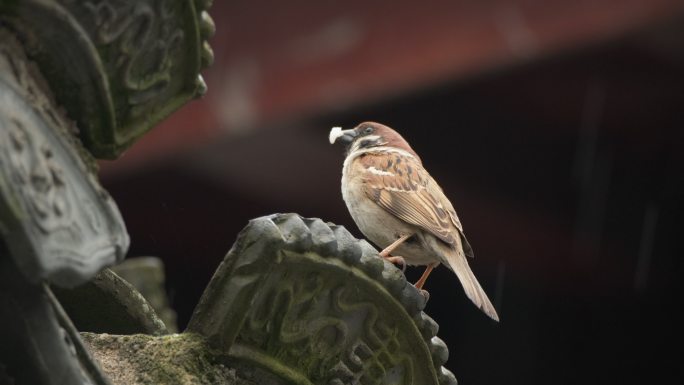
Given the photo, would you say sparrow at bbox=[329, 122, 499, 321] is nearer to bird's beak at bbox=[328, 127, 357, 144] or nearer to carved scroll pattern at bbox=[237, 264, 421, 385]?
bird's beak at bbox=[328, 127, 357, 144]

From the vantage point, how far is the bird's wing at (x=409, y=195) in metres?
4.53

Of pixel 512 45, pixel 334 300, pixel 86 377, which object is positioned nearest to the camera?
pixel 86 377

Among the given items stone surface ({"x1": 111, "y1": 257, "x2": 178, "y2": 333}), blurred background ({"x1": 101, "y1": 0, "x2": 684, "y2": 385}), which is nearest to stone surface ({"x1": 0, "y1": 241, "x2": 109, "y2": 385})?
stone surface ({"x1": 111, "y1": 257, "x2": 178, "y2": 333})

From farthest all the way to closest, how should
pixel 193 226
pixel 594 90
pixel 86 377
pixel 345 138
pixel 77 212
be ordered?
pixel 193 226
pixel 594 90
pixel 345 138
pixel 86 377
pixel 77 212

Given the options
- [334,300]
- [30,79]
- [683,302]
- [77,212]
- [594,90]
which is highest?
[30,79]

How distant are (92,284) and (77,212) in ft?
2.28

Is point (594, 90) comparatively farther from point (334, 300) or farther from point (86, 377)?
point (86, 377)

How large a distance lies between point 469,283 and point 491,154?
307 centimetres

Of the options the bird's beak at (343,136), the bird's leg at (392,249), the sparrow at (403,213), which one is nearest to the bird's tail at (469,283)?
the sparrow at (403,213)

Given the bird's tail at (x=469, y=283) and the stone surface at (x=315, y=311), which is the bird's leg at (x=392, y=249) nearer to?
the bird's tail at (x=469, y=283)

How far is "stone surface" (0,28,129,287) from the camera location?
1863 mm

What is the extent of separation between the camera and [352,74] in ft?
19.5

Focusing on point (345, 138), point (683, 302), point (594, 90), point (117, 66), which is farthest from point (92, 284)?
point (683, 302)

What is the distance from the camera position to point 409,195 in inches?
184
